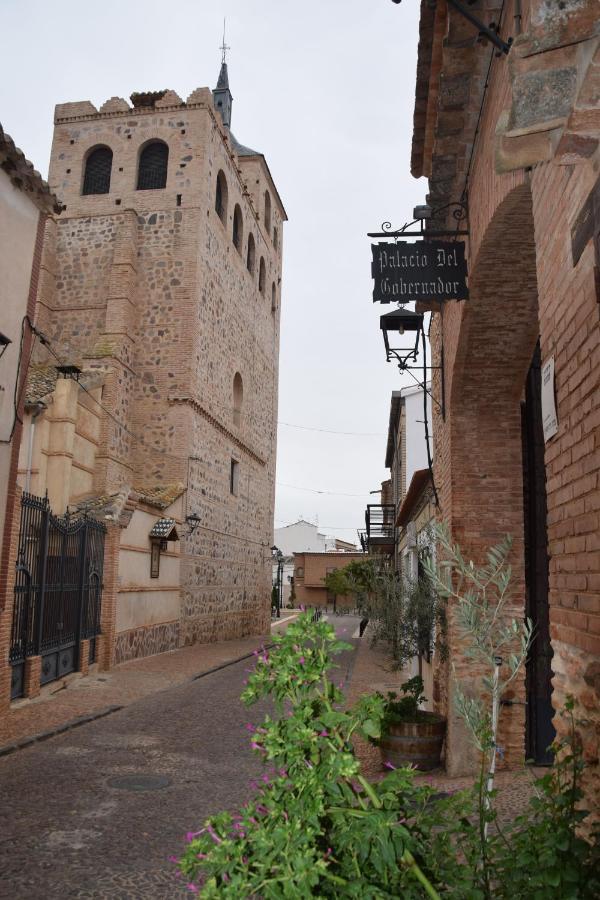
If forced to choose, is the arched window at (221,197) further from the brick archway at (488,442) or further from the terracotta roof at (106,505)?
the brick archway at (488,442)

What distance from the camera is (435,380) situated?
25.1 feet

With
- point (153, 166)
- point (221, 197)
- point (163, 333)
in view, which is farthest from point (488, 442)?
point (221, 197)

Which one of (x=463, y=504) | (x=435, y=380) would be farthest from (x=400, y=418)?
(x=463, y=504)

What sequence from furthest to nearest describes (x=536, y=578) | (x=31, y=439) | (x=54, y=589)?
(x=31, y=439) < (x=54, y=589) < (x=536, y=578)

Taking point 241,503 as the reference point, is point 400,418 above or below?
above

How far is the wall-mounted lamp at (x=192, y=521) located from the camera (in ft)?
58.6

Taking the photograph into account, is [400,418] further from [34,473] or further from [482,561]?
[482,561]

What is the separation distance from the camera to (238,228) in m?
24.0

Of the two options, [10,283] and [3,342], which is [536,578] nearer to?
[3,342]

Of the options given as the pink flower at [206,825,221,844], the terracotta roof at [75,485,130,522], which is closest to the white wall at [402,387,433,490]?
the terracotta roof at [75,485,130,522]

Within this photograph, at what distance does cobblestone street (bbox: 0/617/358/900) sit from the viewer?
3.99 meters

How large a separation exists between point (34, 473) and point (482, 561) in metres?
10.1

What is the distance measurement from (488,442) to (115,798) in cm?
429

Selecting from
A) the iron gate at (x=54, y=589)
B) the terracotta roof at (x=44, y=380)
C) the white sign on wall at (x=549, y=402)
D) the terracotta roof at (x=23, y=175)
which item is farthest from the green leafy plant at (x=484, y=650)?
the terracotta roof at (x=44, y=380)
